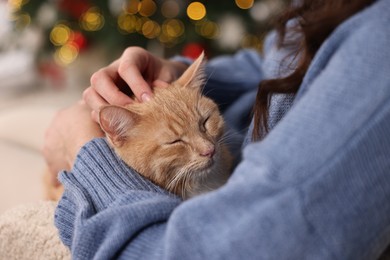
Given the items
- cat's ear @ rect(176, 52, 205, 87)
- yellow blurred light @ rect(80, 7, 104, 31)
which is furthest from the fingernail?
yellow blurred light @ rect(80, 7, 104, 31)

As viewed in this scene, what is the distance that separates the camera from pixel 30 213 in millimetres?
852

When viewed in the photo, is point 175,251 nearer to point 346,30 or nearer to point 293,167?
point 293,167

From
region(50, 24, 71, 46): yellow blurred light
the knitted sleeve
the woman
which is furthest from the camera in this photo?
region(50, 24, 71, 46): yellow blurred light

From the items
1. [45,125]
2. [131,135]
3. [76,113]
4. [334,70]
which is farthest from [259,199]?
[45,125]

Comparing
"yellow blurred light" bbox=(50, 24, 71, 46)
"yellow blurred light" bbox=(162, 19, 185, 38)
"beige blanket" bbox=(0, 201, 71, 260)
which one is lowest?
"yellow blurred light" bbox=(162, 19, 185, 38)

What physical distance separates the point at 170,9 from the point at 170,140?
160 centimetres

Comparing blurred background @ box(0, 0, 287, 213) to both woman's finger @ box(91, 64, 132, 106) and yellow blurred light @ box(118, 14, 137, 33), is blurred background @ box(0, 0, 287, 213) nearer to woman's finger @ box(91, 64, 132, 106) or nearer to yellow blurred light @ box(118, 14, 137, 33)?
yellow blurred light @ box(118, 14, 137, 33)

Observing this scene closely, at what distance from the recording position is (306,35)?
2.23 feet

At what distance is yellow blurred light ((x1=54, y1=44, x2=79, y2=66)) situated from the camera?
279 centimetres

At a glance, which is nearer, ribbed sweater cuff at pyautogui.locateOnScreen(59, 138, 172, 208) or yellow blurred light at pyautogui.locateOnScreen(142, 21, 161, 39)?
ribbed sweater cuff at pyautogui.locateOnScreen(59, 138, 172, 208)

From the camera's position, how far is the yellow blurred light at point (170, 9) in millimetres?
2410

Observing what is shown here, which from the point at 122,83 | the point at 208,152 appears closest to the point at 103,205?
the point at 208,152

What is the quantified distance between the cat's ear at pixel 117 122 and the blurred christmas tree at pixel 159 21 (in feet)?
4.75

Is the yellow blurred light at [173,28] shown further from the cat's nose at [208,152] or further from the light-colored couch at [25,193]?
the cat's nose at [208,152]
